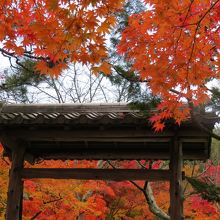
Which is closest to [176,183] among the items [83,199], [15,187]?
[15,187]

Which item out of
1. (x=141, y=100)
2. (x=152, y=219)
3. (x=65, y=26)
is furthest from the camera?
(x=152, y=219)

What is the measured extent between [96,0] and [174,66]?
6.25 feet

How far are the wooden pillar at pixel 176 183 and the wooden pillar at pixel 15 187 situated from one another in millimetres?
2491

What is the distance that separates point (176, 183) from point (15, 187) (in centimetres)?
263

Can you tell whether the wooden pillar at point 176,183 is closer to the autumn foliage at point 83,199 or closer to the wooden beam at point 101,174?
the wooden beam at point 101,174

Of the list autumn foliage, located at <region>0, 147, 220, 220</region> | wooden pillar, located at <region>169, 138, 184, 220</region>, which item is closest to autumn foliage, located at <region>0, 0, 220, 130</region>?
wooden pillar, located at <region>169, 138, 184, 220</region>

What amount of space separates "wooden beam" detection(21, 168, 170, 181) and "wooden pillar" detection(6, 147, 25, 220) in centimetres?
12

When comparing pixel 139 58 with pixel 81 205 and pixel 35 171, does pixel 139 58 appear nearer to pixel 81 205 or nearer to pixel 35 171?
pixel 35 171

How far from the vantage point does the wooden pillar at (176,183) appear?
238 inches

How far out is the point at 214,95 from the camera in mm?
5148

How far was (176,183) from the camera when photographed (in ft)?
20.1

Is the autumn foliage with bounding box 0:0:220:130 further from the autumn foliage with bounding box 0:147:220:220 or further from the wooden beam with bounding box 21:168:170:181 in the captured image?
the autumn foliage with bounding box 0:147:220:220

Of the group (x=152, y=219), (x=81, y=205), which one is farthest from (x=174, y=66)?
(x=152, y=219)

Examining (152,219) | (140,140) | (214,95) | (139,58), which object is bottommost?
(152,219)
